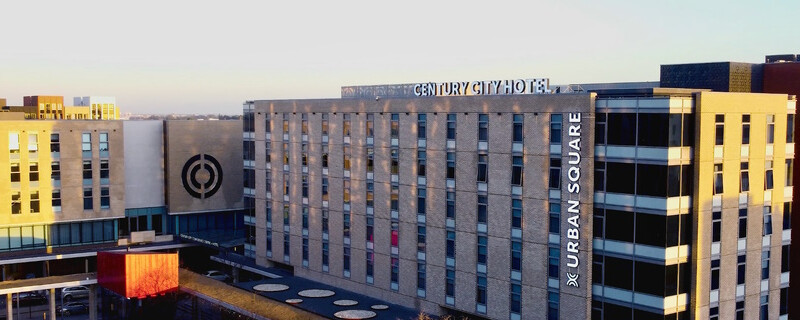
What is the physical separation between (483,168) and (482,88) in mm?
7917

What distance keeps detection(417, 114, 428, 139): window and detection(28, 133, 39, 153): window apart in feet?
179

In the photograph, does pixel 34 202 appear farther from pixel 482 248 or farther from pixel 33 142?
pixel 482 248

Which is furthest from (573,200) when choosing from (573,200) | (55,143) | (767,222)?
(55,143)

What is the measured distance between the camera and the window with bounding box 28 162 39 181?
100 m

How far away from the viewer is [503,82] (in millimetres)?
67500

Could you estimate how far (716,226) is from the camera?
58031mm

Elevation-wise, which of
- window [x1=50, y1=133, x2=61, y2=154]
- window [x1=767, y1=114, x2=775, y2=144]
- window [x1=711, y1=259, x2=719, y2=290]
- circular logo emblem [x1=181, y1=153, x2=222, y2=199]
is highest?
window [x1=767, y1=114, x2=775, y2=144]

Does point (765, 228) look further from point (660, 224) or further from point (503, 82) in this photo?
point (503, 82)

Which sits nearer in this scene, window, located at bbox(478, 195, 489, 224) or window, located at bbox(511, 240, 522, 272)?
window, located at bbox(511, 240, 522, 272)

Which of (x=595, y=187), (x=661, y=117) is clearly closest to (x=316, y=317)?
(x=595, y=187)

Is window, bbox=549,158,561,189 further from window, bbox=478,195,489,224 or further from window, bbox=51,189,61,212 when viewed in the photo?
window, bbox=51,189,61,212

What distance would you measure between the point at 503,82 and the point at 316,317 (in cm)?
2415

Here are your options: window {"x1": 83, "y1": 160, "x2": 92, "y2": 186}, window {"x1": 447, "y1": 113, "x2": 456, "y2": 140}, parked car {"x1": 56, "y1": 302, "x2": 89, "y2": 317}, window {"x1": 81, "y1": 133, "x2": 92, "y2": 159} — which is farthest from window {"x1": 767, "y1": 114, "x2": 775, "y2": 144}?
window {"x1": 83, "y1": 160, "x2": 92, "y2": 186}

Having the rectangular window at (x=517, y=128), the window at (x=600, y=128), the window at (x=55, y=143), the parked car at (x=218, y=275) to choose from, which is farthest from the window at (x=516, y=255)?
the window at (x=55, y=143)
